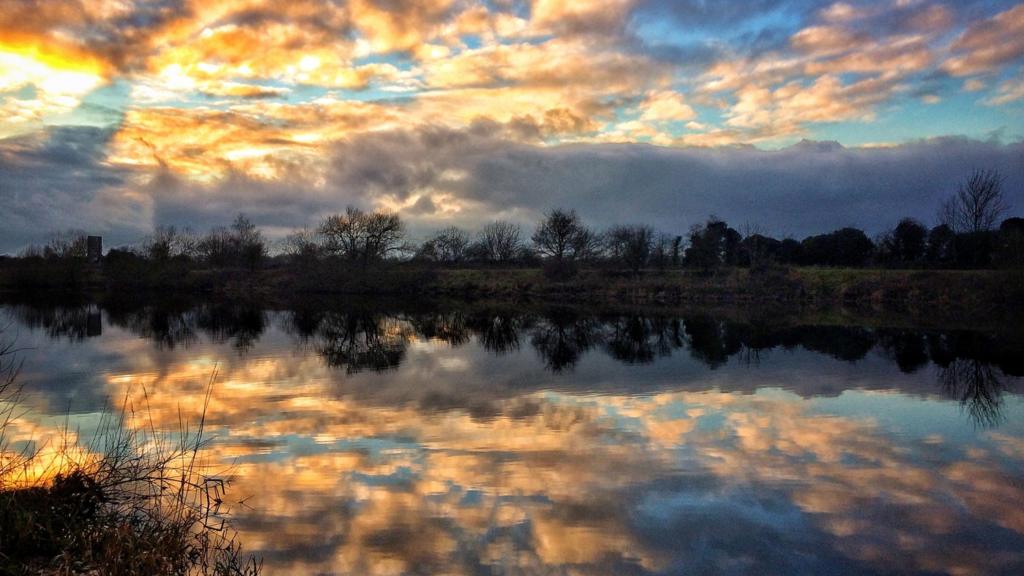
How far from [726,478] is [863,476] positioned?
1.93 m

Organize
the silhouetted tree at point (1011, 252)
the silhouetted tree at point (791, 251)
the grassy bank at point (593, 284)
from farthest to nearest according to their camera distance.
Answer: the silhouetted tree at point (791, 251)
the grassy bank at point (593, 284)
the silhouetted tree at point (1011, 252)

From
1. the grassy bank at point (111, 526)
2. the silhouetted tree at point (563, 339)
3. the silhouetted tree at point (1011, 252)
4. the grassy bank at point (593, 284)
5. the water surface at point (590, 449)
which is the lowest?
the silhouetted tree at point (563, 339)

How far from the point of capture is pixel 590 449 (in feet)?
34.3

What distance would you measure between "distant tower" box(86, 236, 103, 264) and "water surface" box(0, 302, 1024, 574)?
6777 centimetres

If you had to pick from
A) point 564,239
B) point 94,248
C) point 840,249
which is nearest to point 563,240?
point 564,239

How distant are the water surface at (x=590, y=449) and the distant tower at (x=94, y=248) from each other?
67.8m

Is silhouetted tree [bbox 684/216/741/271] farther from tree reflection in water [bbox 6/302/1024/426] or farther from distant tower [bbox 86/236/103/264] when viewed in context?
distant tower [bbox 86/236/103/264]

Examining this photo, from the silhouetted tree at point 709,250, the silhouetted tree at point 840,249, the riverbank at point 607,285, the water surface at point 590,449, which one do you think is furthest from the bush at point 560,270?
the water surface at point 590,449

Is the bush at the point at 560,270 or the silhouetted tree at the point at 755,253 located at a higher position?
the silhouetted tree at the point at 755,253

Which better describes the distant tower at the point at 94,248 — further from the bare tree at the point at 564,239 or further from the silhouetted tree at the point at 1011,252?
the silhouetted tree at the point at 1011,252

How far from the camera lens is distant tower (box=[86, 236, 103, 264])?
268 ft

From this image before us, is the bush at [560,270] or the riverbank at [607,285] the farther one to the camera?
the bush at [560,270]

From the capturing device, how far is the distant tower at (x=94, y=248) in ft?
268

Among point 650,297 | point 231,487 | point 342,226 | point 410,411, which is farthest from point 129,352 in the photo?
point 342,226
